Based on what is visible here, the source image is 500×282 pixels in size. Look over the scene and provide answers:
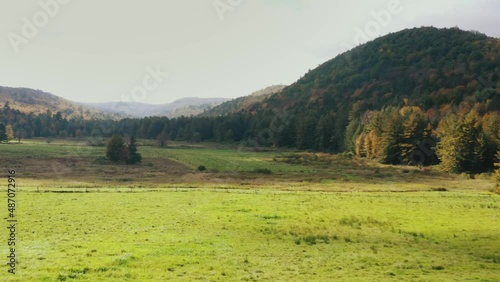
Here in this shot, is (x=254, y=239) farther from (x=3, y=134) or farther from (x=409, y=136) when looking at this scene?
(x=3, y=134)

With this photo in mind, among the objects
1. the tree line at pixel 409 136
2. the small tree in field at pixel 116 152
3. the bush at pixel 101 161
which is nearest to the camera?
the tree line at pixel 409 136

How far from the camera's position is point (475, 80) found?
604 ft

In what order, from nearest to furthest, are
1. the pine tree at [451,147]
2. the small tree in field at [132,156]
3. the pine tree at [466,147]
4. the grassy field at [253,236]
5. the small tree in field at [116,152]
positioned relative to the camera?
the grassy field at [253,236], the pine tree at [466,147], the pine tree at [451,147], the small tree in field at [132,156], the small tree in field at [116,152]

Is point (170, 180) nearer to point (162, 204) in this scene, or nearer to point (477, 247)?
point (162, 204)

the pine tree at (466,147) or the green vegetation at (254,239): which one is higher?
the pine tree at (466,147)

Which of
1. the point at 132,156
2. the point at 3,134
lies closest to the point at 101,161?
the point at 132,156

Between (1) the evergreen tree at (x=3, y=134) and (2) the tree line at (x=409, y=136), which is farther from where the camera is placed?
(1) the evergreen tree at (x=3, y=134)

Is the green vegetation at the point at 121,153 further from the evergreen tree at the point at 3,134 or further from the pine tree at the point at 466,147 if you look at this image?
the evergreen tree at the point at 3,134

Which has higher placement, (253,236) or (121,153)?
(121,153)

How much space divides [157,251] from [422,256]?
1720cm

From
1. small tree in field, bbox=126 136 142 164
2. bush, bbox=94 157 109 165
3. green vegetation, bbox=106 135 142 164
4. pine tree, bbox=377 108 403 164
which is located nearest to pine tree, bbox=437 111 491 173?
pine tree, bbox=377 108 403 164

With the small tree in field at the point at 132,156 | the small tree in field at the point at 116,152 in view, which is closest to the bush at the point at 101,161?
the small tree in field at the point at 116,152

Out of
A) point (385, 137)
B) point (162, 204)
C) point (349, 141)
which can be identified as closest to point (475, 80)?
point (349, 141)

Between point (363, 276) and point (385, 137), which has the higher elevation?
point (385, 137)
